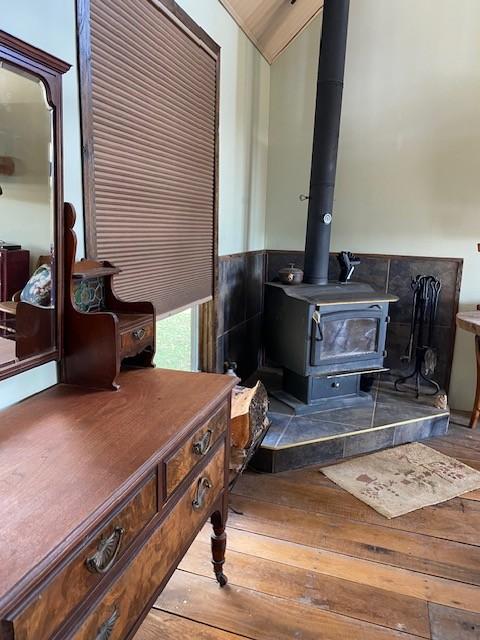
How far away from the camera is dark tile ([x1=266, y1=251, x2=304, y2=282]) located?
365cm

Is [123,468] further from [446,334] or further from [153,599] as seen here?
[446,334]

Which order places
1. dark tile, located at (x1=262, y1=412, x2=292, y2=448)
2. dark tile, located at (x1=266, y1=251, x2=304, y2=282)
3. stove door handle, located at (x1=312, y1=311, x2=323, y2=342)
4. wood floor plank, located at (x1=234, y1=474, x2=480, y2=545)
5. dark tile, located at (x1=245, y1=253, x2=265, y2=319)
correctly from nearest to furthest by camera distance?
wood floor plank, located at (x1=234, y1=474, x2=480, y2=545), dark tile, located at (x1=262, y1=412, x2=292, y2=448), stove door handle, located at (x1=312, y1=311, x2=323, y2=342), dark tile, located at (x1=245, y1=253, x2=265, y2=319), dark tile, located at (x1=266, y1=251, x2=304, y2=282)

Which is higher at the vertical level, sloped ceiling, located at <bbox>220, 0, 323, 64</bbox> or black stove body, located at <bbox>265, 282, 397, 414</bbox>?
sloped ceiling, located at <bbox>220, 0, 323, 64</bbox>

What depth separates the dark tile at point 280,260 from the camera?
3.65m

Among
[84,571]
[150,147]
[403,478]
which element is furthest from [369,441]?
[84,571]

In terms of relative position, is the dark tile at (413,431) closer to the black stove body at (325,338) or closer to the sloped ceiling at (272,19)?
the black stove body at (325,338)

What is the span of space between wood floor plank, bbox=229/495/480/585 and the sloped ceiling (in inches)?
104

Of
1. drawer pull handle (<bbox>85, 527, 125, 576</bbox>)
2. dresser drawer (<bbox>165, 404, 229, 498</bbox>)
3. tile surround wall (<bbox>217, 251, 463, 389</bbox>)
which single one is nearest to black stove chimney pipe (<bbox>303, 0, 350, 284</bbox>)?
tile surround wall (<bbox>217, 251, 463, 389</bbox>)

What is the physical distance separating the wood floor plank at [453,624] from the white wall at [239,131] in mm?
2083

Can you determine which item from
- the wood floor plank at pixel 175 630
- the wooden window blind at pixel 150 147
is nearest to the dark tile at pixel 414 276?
the wooden window blind at pixel 150 147

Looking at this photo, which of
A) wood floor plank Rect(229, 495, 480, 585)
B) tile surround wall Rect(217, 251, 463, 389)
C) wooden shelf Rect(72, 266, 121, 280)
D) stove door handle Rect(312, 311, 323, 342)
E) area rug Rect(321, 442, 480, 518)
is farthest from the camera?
tile surround wall Rect(217, 251, 463, 389)

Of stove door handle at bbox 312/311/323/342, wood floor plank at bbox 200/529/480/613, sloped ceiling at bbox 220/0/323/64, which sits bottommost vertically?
wood floor plank at bbox 200/529/480/613

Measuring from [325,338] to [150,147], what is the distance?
4.79 ft

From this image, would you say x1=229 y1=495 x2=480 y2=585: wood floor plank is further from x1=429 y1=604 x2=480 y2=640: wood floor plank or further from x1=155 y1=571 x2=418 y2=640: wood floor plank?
x1=155 y1=571 x2=418 y2=640: wood floor plank
